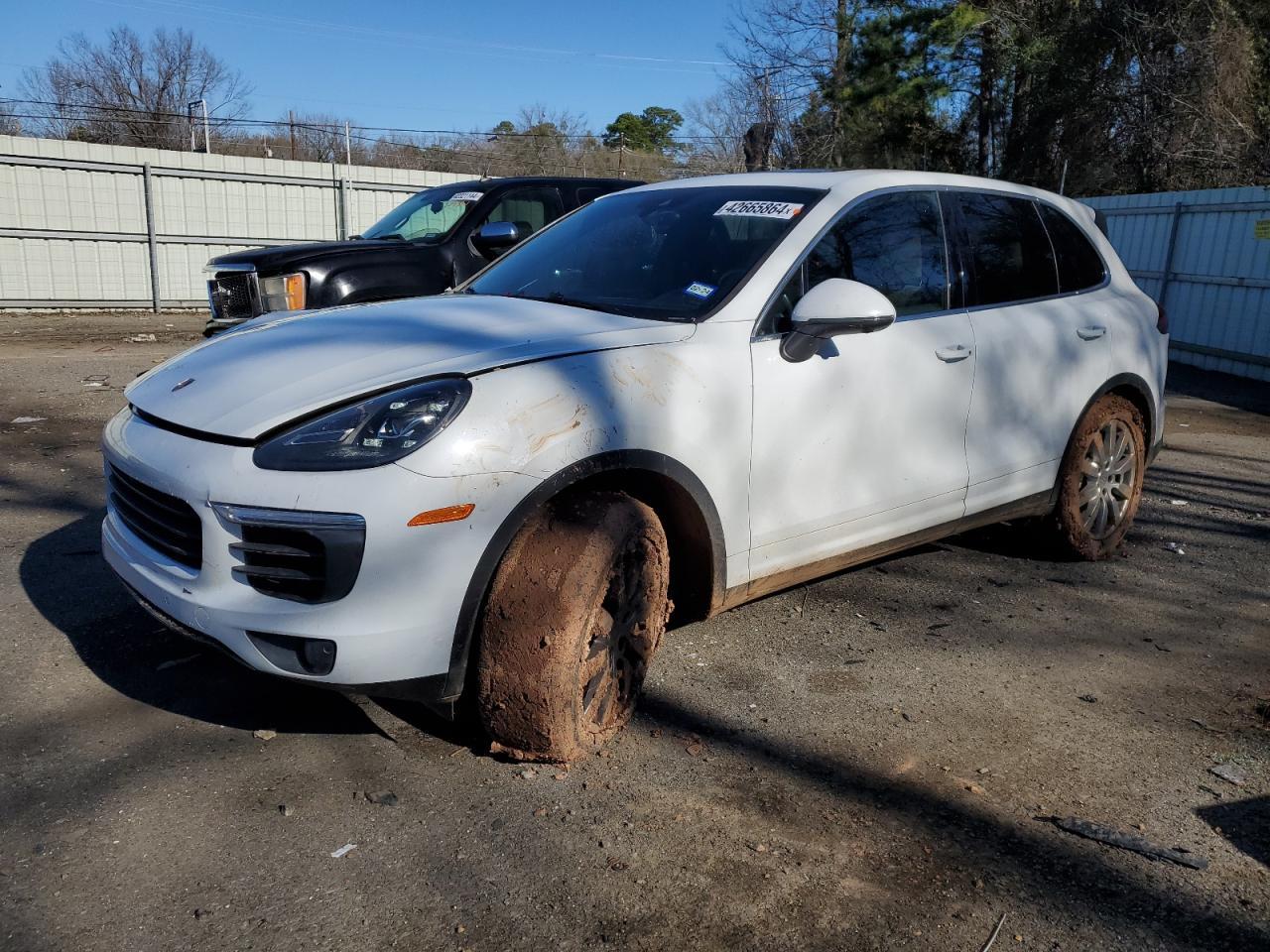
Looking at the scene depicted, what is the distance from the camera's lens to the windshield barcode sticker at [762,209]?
380 cm

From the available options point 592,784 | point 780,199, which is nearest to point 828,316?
point 780,199

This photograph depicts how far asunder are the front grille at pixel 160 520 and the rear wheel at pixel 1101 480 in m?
3.73

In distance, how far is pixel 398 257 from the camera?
7.93 m

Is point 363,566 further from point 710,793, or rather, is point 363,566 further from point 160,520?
point 710,793

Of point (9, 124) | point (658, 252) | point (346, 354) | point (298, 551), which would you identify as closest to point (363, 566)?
point (298, 551)

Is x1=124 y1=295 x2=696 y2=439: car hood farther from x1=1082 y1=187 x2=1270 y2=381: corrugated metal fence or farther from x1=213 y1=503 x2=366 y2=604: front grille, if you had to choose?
x1=1082 y1=187 x2=1270 y2=381: corrugated metal fence

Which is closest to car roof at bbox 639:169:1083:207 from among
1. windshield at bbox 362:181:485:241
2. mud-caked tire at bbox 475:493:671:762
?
mud-caked tire at bbox 475:493:671:762

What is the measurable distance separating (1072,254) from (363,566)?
380 centimetres

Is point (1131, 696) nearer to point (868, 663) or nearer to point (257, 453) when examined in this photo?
point (868, 663)

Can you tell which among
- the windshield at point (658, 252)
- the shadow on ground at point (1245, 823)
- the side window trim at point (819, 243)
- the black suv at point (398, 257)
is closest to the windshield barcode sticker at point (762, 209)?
the windshield at point (658, 252)

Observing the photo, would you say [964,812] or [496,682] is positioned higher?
[496,682]

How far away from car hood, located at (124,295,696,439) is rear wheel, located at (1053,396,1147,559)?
2463mm

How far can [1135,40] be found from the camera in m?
22.1

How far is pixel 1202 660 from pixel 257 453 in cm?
358
